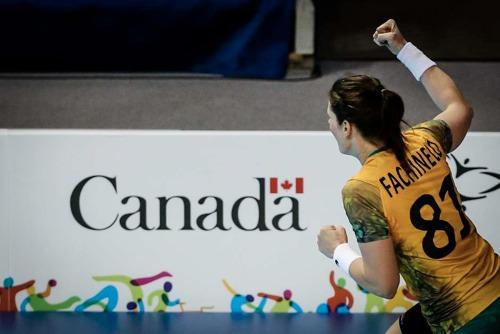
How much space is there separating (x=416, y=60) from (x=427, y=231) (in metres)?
0.62

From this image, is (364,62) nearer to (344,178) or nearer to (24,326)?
(344,178)

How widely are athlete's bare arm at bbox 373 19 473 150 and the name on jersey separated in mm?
165

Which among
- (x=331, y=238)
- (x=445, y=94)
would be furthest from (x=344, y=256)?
(x=445, y=94)

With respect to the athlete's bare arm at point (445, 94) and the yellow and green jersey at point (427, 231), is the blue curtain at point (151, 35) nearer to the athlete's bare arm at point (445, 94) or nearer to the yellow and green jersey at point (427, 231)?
the athlete's bare arm at point (445, 94)

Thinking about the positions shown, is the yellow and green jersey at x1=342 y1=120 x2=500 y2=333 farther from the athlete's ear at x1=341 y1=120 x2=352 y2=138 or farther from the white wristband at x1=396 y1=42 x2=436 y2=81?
the white wristband at x1=396 y1=42 x2=436 y2=81

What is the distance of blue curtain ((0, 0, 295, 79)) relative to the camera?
5.27 meters

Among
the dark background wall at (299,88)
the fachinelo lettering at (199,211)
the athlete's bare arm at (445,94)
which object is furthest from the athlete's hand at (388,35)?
the dark background wall at (299,88)

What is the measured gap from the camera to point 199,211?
4.09m

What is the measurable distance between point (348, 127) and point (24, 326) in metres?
2.15

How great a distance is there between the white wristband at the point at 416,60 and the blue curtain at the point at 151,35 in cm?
248

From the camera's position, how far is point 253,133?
4.05m

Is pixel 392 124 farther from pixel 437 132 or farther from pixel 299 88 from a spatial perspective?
pixel 299 88

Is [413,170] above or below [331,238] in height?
above

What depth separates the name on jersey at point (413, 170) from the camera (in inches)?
93.7
